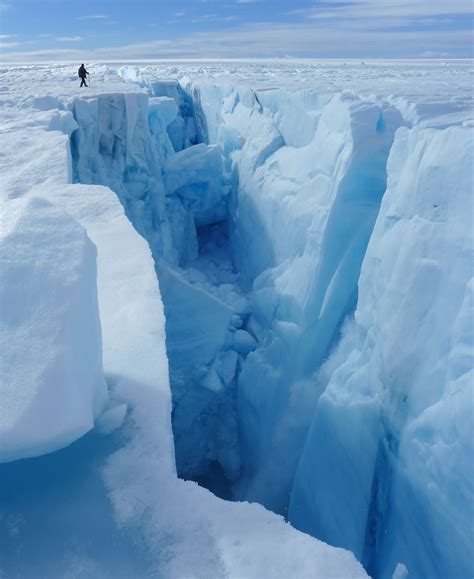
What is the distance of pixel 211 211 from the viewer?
8.13 metres

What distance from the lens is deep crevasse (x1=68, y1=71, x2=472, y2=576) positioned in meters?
2.73

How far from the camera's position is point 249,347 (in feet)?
17.3

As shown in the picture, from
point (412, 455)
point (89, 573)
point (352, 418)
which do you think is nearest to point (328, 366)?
point (352, 418)

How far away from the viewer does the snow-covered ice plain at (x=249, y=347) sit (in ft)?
3.85

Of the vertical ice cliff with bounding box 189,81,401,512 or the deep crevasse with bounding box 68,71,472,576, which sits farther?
the vertical ice cliff with bounding box 189,81,401,512

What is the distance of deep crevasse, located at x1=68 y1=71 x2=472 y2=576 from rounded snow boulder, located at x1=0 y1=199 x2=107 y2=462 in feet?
5.64

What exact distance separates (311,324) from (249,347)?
1.16 meters

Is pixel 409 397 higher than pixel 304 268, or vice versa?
pixel 409 397

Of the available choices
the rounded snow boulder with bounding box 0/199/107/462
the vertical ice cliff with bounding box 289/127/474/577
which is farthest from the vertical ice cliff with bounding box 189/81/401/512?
the rounded snow boulder with bounding box 0/199/107/462

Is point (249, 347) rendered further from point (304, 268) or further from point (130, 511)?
point (130, 511)

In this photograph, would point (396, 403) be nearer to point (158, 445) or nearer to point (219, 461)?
point (158, 445)

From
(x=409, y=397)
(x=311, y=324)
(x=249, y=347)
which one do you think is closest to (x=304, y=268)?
(x=311, y=324)

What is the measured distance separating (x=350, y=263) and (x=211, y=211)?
4.32 m

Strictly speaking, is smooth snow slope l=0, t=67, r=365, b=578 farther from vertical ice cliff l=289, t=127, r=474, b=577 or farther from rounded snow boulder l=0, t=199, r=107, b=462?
vertical ice cliff l=289, t=127, r=474, b=577
